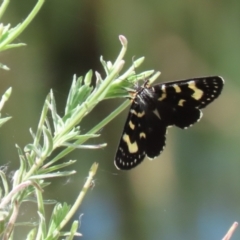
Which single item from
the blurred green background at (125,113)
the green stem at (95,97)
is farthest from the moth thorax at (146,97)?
the blurred green background at (125,113)

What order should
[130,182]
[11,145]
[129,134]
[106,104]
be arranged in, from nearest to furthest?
[129,134]
[11,145]
[106,104]
[130,182]

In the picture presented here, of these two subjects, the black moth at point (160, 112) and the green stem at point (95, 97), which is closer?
the green stem at point (95, 97)

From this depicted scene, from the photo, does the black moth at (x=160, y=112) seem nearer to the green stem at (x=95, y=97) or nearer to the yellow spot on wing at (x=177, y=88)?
the yellow spot on wing at (x=177, y=88)

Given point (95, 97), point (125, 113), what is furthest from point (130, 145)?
point (125, 113)

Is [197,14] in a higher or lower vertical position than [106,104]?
higher

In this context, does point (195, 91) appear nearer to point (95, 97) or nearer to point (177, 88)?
Answer: point (177, 88)

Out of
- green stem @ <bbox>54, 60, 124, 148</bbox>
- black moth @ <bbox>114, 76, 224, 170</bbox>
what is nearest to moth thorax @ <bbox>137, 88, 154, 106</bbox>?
black moth @ <bbox>114, 76, 224, 170</bbox>

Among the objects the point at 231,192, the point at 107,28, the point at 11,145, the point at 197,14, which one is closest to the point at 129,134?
the point at 11,145

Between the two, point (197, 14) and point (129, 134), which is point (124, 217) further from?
point (129, 134)
